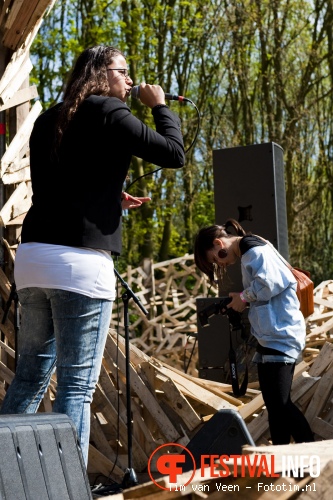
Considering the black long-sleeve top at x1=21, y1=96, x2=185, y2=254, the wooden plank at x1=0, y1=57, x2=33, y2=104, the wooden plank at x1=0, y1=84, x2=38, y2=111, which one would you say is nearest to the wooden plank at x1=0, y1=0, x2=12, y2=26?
the wooden plank at x1=0, y1=57, x2=33, y2=104

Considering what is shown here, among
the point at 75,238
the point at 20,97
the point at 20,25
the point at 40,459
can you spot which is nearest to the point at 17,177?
the point at 20,97

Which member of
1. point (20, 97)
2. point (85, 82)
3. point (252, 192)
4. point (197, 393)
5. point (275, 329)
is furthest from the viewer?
point (252, 192)

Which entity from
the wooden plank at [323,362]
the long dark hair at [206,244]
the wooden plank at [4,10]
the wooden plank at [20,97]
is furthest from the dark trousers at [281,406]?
the wooden plank at [4,10]

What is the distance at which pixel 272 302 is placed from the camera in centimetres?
520

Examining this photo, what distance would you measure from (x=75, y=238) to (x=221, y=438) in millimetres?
982

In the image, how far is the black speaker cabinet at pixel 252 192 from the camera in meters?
7.91

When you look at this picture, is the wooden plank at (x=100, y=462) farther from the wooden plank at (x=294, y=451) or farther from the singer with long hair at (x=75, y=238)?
the wooden plank at (x=294, y=451)

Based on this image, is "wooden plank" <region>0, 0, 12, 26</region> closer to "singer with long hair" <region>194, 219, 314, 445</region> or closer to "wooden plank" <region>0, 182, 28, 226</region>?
"wooden plank" <region>0, 182, 28, 226</region>

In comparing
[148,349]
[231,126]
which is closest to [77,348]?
[148,349]

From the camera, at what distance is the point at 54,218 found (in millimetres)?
3506

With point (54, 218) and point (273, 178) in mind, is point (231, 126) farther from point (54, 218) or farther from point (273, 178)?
point (54, 218)

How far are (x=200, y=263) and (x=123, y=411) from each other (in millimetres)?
1096

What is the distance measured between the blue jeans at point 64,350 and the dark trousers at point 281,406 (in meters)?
1.91

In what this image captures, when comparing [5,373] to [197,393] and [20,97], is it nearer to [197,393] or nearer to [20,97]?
[197,393]
